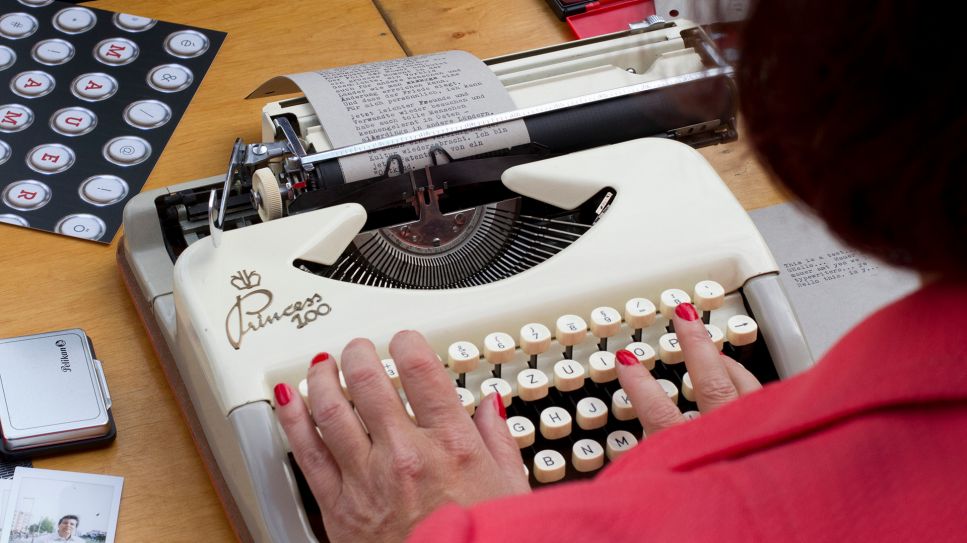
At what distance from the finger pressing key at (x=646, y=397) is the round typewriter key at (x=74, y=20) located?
3.59 ft

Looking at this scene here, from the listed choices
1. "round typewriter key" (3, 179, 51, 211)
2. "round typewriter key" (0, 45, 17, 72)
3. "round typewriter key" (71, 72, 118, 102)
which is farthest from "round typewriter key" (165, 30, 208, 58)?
"round typewriter key" (3, 179, 51, 211)

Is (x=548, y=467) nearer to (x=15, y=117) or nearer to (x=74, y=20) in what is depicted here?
(x=15, y=117)

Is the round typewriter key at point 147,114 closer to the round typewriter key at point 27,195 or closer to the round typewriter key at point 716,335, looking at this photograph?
the round typewriter key at point 27,195

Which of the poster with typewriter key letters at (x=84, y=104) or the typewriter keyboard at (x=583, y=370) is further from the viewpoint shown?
the poster with typewriter key letters at (x=84, y=104)

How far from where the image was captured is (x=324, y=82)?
131 cm

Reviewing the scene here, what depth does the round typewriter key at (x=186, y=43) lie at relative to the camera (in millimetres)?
1687

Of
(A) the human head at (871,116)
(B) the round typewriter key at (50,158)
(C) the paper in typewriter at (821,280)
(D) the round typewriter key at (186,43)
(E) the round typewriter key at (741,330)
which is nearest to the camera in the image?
(A) the human head at (871,116)

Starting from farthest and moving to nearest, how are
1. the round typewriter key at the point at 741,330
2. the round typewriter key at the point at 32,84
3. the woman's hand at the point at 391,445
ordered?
1. the round typewriter key at the point at 32,84
2. the round typewriter key at the point at 741,330
3. the woman's hand at the point at 391,445

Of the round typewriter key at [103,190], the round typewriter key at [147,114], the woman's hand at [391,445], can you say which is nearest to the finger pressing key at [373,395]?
the woman's hand at [391,445]

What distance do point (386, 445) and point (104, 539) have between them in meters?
0.36

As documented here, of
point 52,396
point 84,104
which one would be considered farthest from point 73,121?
point 52,396

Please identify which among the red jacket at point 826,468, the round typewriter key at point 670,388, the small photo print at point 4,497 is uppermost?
the red jacket at point 826,468

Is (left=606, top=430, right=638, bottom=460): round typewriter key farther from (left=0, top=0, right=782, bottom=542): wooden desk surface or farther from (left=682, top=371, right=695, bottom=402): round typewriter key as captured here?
(left=0, top=0, right=782, bottom=542): wooden desk surface

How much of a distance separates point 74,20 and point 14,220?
1.43 ft
